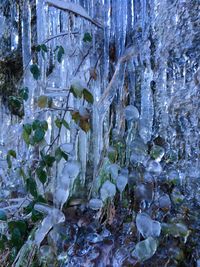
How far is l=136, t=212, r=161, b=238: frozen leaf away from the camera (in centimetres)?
142

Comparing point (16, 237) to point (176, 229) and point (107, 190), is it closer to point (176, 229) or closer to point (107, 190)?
point (107, 190)

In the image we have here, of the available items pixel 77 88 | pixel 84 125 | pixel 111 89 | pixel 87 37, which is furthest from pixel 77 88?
pixel 87 37

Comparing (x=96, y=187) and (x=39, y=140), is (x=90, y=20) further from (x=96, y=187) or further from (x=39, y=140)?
(x=96, y=187)

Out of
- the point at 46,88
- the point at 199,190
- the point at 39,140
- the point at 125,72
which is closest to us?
the point at 199,190

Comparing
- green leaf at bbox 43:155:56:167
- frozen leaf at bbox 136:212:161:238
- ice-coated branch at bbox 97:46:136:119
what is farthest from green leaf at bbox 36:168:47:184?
frozen leaf at bbox 136:212:161:238

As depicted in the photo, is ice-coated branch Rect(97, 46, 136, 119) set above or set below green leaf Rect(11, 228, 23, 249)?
above

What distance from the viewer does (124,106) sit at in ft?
6.07

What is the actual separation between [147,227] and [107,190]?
0.22 meters

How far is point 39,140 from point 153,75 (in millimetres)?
499

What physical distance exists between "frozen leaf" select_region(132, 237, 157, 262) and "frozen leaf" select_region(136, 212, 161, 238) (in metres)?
0.03

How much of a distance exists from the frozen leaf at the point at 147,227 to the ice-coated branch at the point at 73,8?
0.90m

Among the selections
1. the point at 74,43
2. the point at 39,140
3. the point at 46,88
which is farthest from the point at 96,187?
the point at 74,43

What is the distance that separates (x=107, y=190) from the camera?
62.1 inches

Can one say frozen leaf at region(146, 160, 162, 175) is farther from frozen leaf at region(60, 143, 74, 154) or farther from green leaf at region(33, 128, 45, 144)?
green leaf at region(33, 128, 45, 144)
